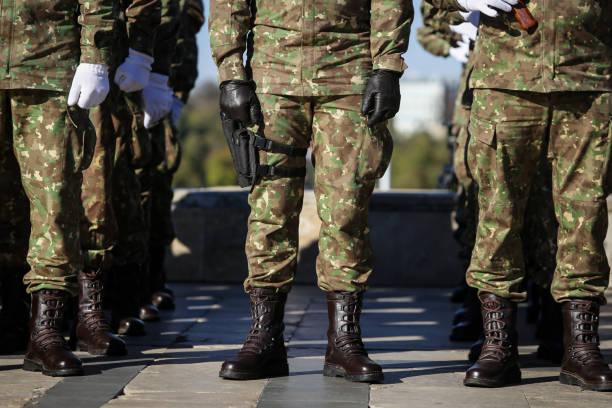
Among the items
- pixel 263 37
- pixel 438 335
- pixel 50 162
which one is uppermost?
pixel 263 37

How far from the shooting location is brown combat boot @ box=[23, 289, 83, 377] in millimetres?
4215

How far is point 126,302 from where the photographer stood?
550cm

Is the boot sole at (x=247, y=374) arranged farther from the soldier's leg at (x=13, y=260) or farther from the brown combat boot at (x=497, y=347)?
the soldier's leg at (x=13, y=260)

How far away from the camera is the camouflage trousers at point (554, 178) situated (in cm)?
424

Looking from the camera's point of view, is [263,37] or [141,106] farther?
[141,106]

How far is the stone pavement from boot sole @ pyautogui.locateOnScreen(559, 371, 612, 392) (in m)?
0.03

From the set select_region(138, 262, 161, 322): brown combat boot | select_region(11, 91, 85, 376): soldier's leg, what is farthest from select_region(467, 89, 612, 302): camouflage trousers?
select_region(138, 262, 161, 322): brown combat boot

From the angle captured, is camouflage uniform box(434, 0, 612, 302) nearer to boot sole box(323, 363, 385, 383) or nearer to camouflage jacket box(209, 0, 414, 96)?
camouflage jacket box(209, 0, 414, 96)

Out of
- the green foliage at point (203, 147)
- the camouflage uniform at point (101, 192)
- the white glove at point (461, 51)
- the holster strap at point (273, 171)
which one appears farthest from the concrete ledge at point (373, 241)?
the green foliage at point (203, 147)

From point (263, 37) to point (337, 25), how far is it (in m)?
0.32

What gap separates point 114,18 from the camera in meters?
4.52

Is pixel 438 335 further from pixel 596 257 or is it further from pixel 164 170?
pixel 164 170

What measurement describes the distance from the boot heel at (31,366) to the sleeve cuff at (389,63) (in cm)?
190

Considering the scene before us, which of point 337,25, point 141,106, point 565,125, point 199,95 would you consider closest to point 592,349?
point 565,125
